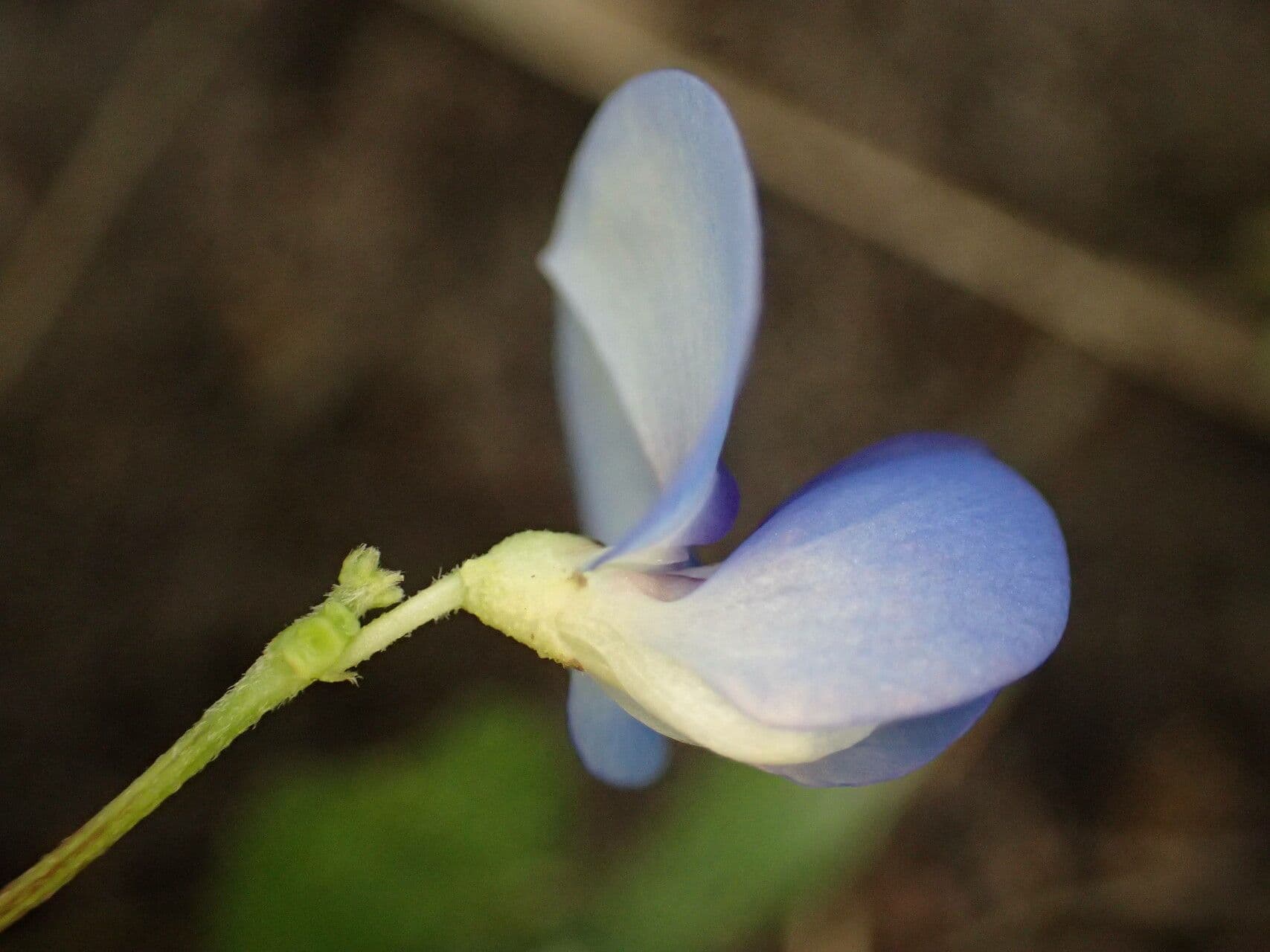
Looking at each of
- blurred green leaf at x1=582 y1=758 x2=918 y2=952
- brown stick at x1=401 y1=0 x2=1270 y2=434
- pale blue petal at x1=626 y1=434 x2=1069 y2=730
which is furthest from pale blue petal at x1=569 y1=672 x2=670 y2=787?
brown stick at x1=401 y1=0 x2=1270 y2=434

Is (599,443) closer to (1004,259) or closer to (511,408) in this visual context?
(511,408)

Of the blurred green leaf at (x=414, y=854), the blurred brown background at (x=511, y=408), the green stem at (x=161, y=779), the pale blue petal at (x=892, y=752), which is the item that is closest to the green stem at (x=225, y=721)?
the green stem at (x=161, y=779)

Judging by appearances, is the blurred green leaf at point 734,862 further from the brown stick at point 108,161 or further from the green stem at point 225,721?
the brown stick at point 108,161

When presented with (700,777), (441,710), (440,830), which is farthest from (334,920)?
(441,710)

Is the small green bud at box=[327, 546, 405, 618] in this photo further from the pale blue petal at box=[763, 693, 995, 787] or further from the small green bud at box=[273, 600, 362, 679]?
the pale blue petal at box=[763, 693, 995, 787]

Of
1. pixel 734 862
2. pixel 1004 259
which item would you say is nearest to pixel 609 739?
pixel 734 862
